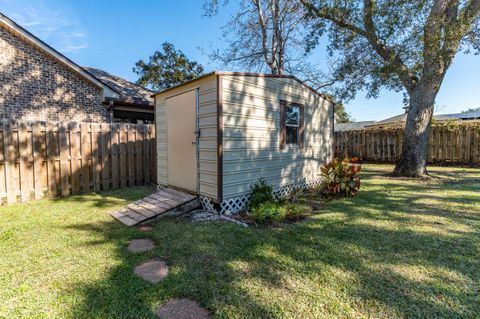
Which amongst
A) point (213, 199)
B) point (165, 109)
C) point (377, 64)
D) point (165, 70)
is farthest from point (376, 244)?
point (165, 70)

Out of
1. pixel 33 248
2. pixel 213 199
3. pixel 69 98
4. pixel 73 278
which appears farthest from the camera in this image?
pixel 69 98

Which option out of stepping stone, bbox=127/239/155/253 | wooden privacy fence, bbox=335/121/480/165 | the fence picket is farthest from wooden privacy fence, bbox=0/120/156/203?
wooden privacy fence, bbox=335/121/480/165

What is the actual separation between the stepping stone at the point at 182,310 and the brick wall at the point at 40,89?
1024 centimetres

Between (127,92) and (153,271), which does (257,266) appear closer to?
(153,271)

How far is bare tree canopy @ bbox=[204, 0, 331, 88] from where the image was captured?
13008 millimetres

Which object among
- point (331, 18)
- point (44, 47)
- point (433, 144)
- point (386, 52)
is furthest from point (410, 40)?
point (44, 47)

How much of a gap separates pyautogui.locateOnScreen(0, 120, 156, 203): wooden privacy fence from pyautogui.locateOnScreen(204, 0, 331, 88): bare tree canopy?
8.45 meters

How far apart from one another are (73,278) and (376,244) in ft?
11.8

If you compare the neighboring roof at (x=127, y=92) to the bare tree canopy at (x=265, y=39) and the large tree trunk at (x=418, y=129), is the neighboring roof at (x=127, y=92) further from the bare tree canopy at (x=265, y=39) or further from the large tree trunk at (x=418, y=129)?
the large tree trunk at (x=418, y=129)

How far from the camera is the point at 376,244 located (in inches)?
128

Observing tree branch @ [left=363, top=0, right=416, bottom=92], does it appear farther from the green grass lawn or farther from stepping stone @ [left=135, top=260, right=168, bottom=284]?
stepping stone @ [left=135, top=260, right=168, bottom=284]

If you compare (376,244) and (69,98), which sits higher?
(69,98)

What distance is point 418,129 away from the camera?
26.4ft

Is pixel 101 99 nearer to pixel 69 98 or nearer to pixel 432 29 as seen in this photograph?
pixel 69 98
